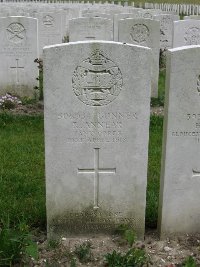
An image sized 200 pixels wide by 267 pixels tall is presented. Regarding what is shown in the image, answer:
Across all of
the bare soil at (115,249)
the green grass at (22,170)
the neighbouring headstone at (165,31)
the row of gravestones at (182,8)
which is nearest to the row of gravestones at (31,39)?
the green grass at (22,170)

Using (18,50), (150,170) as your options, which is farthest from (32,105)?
(150,170)

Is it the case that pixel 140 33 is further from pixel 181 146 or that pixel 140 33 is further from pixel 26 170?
pixel 181 146

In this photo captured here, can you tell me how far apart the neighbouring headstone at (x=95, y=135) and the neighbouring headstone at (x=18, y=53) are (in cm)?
508

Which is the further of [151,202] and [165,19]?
[165,19]

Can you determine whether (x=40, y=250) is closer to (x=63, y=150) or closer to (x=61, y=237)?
(x=61, y=237)

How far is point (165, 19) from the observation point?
522 inches

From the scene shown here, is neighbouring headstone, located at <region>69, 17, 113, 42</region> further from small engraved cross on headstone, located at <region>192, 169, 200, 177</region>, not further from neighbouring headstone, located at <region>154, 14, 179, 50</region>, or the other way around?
small engraved cross on headstone, located at <region>192, 169, 200, 177</region>

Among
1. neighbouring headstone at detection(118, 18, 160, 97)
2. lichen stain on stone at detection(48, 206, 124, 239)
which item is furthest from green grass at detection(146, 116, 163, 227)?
neighbouring headstone at detection(118, 18, 160, 97)

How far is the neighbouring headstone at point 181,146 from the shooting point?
159 inches

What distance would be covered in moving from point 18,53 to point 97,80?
5.16 metres

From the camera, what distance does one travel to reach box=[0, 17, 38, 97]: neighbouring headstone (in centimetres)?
888

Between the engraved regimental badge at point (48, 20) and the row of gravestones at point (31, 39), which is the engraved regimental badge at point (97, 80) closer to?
the row of gravestones at point (31, 39)

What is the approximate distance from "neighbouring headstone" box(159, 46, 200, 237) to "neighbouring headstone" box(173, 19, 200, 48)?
23.8 feet

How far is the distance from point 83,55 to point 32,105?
4.99 m
